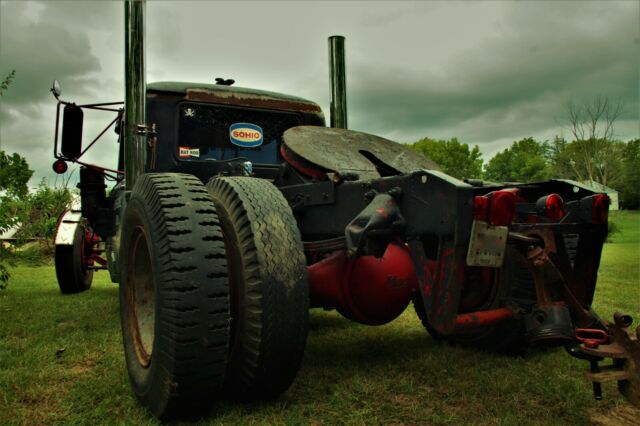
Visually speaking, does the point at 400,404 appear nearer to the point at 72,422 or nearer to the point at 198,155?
the point at 72,422

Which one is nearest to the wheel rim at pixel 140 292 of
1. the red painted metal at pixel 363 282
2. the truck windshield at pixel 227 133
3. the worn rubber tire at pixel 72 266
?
the red painted metal at pixel 363 282

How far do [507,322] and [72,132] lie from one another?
4.14m

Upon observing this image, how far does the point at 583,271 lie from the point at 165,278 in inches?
85.4

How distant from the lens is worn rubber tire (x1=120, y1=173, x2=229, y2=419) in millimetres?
2506

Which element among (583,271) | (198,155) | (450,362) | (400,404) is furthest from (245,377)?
(198,155)

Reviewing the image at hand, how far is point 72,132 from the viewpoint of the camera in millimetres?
5234

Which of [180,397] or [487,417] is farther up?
[180,397]

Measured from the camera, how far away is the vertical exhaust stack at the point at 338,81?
18.8ft

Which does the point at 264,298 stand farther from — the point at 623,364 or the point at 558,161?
the point at 558,161

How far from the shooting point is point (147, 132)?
4.51 metres

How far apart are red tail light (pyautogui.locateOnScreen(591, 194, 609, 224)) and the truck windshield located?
271 centimetres

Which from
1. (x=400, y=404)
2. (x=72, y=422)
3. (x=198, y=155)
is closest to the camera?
(x=72, y=422)

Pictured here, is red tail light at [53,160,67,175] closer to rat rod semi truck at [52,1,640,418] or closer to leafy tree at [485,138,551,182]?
rat rod semi truck at [52,1,640,418]

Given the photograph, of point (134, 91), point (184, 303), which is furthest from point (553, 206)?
point (134, 91)
